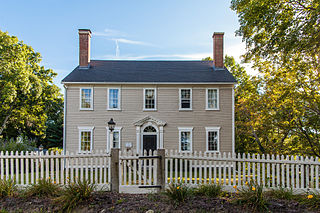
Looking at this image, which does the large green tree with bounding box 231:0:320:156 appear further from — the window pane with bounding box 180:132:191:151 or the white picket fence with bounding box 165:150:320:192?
the window pane with bounding box 180:132:191:151

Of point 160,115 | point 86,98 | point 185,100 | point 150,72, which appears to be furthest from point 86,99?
point 185,100

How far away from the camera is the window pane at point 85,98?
51.0 feet

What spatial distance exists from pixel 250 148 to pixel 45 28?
783 inches

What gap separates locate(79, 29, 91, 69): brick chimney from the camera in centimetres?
1719

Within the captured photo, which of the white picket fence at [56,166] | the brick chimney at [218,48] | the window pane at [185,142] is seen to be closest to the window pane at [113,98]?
the window pane at [185,142]

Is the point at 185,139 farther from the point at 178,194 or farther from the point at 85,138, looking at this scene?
the point at 178,194

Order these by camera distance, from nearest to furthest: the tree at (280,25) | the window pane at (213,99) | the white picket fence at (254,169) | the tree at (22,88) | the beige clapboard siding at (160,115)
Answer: the white picket fence at (254,169), the tree at (280,25), the beige clapboard siding at (160,115), the window pane at (213,99), the tree at (22,88)

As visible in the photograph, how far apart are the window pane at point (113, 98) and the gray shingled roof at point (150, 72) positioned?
688 millimetres

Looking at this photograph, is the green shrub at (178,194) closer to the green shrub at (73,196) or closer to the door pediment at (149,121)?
the green shrub at (73,196)

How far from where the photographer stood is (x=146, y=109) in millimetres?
15602

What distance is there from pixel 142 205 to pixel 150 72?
1258 cm


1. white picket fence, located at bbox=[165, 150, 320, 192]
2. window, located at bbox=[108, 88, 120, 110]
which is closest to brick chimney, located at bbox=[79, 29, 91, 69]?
window, located at bbox=[108, 88, 120, 110]

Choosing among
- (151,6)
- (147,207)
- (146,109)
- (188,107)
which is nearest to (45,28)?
(151,6)

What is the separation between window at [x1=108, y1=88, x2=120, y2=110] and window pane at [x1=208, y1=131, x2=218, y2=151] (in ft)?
21.1
